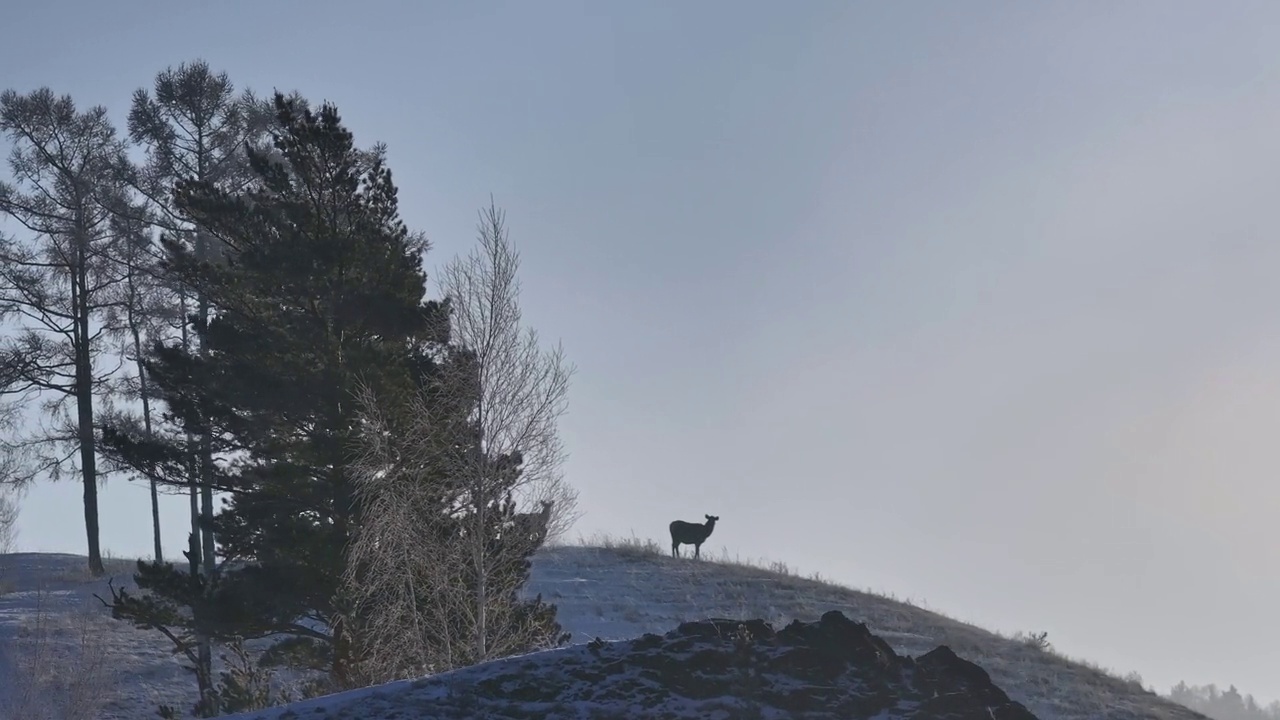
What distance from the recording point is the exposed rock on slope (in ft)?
30.8

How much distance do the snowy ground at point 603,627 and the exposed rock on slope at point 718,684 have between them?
37.7ft

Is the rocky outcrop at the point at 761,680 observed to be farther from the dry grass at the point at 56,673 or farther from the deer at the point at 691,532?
the deer at the point at 691,532

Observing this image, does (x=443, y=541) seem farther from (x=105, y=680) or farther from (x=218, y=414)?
(x=105, y=680)

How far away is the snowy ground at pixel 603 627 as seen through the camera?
21.9 meters

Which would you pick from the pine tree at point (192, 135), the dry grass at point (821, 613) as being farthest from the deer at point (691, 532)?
the pine tree at point (192, 135)

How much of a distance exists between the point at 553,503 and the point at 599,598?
479 inches

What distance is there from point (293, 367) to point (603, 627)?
10.4m

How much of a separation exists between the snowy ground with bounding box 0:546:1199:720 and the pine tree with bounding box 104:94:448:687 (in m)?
2.44

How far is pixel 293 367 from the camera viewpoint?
67.9 feet

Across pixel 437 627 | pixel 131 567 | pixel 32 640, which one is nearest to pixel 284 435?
pixel 437 627

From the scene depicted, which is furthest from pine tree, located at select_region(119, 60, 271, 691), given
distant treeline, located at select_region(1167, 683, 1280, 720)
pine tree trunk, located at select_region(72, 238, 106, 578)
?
distant treeline, located at select_region(1167, 683, 1280, 720)

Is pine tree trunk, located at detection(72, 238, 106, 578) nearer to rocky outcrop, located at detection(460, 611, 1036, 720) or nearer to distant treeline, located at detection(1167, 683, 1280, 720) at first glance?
rocky outcrop, located at detection(460, 611, 1036, 720)

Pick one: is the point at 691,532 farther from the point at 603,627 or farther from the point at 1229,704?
the point at 1229,704

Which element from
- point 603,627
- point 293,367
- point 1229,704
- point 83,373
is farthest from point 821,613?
point 1229,704
